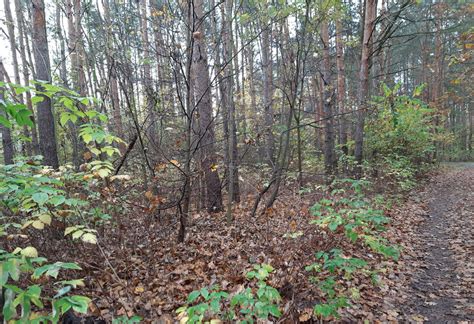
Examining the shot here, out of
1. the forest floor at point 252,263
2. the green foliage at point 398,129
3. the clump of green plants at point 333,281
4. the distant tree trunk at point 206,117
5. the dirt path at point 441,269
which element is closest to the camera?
the clump of green plants at point 333,281

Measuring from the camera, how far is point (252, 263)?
4.37m

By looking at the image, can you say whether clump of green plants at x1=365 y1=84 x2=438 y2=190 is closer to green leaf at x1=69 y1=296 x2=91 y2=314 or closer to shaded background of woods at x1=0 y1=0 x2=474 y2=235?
shaded background of woods at x1=0 y1=0 x2=474 y2=235

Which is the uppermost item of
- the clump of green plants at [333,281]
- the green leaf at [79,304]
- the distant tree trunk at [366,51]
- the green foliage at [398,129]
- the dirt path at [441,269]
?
the distant tree trunk at [366,51]

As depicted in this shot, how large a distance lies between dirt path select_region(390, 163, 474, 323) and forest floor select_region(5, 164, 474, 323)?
0.01 meters

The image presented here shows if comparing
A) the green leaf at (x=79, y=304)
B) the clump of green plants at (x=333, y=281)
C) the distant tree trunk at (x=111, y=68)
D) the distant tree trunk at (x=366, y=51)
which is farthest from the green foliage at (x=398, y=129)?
the green leaf at (x=79, y=304)

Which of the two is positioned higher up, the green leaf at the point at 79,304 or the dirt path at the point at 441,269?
the green leaf at the point at 79,304

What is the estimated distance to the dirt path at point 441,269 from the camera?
370 centimetres

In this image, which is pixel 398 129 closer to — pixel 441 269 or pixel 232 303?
pixel 441 269

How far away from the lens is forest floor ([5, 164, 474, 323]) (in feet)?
11.7

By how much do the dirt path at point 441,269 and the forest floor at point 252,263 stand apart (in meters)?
0.01

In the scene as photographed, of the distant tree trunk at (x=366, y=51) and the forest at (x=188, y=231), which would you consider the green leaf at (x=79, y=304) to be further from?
the distant tree trunk at (x=366, y=51)

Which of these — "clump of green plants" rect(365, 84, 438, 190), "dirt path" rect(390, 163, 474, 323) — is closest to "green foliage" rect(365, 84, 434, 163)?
"clump of green plants" rect(365, 84, 438, 190)

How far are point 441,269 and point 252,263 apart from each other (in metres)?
3.35

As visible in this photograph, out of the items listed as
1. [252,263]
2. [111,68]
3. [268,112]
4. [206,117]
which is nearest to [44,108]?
[111,68]
